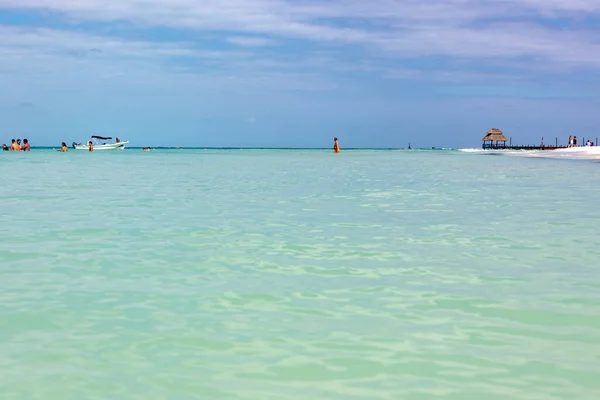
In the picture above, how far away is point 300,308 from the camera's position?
7.23m

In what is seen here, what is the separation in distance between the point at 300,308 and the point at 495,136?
118216mm

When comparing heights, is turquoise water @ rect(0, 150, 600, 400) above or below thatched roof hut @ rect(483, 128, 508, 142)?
below

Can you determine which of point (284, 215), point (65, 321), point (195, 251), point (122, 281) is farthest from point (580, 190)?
point (65, 321)

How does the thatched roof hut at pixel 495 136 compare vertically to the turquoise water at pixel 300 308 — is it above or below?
above

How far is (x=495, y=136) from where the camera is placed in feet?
395

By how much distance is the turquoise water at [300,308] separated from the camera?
16.9 feet

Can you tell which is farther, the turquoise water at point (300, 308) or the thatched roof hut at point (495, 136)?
the thatched roof hut at point (495, 136)

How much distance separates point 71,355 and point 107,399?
42.4 inches

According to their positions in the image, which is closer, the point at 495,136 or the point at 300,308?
the point at 300,308

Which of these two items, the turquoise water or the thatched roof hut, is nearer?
the turquoise water

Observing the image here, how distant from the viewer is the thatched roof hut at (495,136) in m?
120

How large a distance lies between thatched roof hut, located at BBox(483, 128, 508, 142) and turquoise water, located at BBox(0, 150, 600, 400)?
109 meters

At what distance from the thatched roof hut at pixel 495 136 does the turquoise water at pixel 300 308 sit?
10866 cm

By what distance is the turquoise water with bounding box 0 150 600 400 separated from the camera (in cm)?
515
